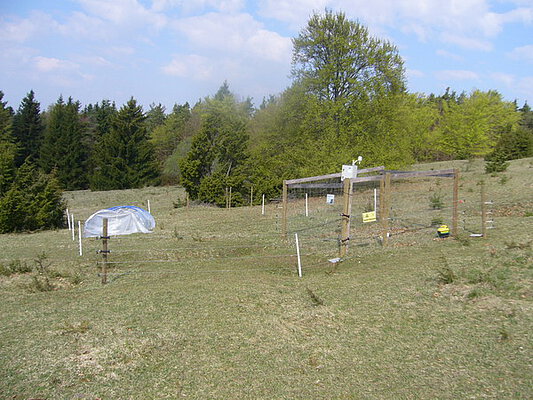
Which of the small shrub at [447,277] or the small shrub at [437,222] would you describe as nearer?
the small shrub at [447,277]

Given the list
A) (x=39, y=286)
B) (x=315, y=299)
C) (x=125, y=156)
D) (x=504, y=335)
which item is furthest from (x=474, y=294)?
(x=125, y=156)

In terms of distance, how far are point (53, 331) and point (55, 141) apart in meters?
53.9

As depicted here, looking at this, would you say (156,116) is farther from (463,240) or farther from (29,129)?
(463,240)

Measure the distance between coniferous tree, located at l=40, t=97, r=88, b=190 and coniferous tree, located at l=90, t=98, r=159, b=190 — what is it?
463 centimetres

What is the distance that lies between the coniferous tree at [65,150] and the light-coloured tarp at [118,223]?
125 ft

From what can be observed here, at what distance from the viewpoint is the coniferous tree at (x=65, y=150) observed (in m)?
Answer: 54.3

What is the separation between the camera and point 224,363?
5.68 m

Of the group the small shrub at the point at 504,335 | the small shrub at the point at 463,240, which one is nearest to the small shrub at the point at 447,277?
the small shrub at the point at 504,335

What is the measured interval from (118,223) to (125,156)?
34.0m

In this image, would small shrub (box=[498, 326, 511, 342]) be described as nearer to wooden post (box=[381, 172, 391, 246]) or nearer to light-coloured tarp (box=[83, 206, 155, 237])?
wooden post (box=[381, 172, 391, 246])

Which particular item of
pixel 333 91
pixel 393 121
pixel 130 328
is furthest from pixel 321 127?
pixel 130 328

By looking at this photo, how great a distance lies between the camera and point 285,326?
684cm

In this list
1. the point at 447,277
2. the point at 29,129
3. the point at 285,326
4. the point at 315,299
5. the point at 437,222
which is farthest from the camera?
the point at 29,129

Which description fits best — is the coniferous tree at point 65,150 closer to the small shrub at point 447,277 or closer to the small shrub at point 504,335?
the small shrub at point 447,277
